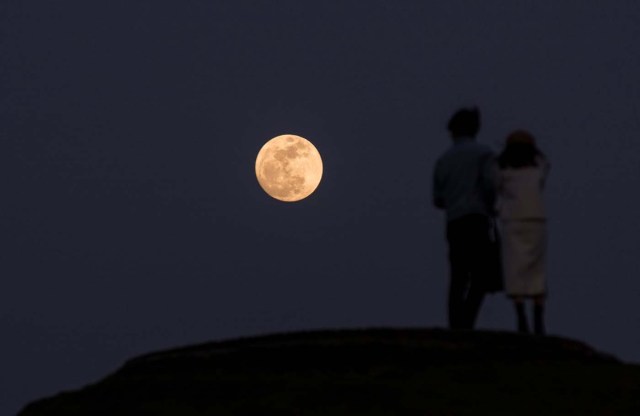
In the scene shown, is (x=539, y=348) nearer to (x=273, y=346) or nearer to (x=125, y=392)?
(x=273, y=346)

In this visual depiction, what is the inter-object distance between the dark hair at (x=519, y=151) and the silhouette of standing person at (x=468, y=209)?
0.52ft

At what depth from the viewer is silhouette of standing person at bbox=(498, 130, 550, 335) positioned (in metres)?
12.4

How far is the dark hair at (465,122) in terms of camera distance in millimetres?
12703

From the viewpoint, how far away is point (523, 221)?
12547 millimetres

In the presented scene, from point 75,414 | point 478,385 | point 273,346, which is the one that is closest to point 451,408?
point 478,385

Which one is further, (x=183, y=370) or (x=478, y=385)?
(x=183, y=370)

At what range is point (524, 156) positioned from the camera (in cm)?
1243

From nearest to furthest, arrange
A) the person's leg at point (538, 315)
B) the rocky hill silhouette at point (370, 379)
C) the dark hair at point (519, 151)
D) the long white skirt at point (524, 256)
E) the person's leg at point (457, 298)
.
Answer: the rocky hill silhouette at point (370, 379) → the dark hair at point (519, 151) → the long white skirt at point (524, 256) → the person's leg at point (538, 315) → the person's leg at point (457, 298)

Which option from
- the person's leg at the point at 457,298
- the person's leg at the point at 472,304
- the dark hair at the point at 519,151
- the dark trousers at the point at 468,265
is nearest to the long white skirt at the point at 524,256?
the dark trousers at the point at 468,265

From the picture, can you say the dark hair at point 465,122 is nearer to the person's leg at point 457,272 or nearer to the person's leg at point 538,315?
the person's leg at point 457,272

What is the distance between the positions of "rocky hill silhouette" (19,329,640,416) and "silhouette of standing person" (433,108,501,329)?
0.78 metres

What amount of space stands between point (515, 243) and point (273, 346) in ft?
8.10

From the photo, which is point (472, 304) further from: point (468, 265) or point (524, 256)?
point (524, 256)

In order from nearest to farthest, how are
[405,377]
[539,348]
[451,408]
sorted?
[451,408], [405,377], [539,348]
